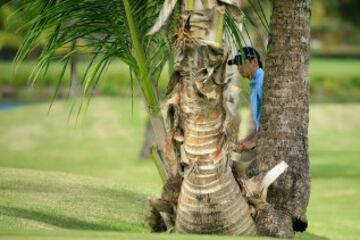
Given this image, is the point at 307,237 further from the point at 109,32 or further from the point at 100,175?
the point at 100,175

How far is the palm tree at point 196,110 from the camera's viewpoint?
10.0 meters

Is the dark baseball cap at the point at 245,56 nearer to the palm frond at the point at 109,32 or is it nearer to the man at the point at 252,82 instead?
the man at the point at 252,82

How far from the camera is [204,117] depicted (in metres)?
10.0

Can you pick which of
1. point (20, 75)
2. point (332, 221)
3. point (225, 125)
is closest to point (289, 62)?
point (225, 125)

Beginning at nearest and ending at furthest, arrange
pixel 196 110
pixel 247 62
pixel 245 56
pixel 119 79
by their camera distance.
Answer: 1. pixel 196 110
2. pixel 245 56
3. pixel 247 62
4. pixel 119 79

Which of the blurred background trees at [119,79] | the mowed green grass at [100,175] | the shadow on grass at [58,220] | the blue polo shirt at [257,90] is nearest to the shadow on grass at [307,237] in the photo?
the mowed green grass at [100,175]

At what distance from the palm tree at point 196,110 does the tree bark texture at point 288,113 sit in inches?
14.8

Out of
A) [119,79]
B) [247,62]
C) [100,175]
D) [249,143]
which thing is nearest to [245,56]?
[247,62]

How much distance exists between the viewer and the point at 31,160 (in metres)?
25.8

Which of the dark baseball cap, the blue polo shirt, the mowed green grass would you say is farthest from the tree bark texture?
the mowed green grass

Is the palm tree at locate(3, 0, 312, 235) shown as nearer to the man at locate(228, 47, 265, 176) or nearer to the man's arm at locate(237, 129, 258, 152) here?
the man at locate(228, 47, 265, 176)

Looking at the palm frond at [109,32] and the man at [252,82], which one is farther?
the man at [252,82]

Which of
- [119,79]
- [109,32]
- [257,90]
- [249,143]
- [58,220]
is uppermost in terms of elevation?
[109,32]

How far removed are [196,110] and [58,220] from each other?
2.11m
